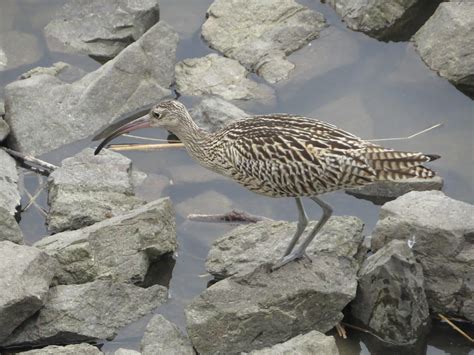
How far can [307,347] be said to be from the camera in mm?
6719

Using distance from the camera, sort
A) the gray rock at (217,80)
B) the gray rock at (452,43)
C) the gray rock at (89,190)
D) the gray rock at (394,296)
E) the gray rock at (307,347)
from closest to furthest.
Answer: the gray rock at (307,347) → the gray rock at (394,296) → the gray rock at (89,190) → the gray rock at (452,43) → the gray rock at (217,80)

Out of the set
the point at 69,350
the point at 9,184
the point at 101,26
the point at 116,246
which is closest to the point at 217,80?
the point at 101,26

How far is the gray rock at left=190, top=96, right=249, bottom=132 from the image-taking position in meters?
9.05

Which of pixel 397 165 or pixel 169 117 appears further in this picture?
pixel 169 117

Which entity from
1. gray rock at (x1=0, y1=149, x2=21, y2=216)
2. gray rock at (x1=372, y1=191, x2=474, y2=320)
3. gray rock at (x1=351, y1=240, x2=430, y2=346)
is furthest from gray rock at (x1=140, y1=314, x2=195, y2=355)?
gray rock at (x1=0, y1=149, x2=21, y2=216)

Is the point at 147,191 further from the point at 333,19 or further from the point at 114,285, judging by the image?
the point at 333,19

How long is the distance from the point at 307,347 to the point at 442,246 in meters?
1.31

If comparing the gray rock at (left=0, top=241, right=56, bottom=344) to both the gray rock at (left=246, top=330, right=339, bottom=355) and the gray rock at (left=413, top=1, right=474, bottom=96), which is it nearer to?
the gray rock at (left=246, top=330, right=339, bottom=355)

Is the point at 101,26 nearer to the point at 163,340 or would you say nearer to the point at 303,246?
the point at 303,246

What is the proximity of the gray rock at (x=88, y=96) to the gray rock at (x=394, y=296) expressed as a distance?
3.02 metres

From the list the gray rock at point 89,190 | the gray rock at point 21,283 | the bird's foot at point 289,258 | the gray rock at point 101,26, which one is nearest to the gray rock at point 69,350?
the gray rock at point 21,283

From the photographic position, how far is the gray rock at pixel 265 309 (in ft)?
23.4

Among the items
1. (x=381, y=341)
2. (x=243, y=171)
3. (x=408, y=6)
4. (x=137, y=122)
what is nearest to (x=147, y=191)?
(x=137, y=122)

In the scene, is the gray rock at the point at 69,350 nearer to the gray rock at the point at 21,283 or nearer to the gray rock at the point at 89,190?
the gray rock at the point at 21,283
